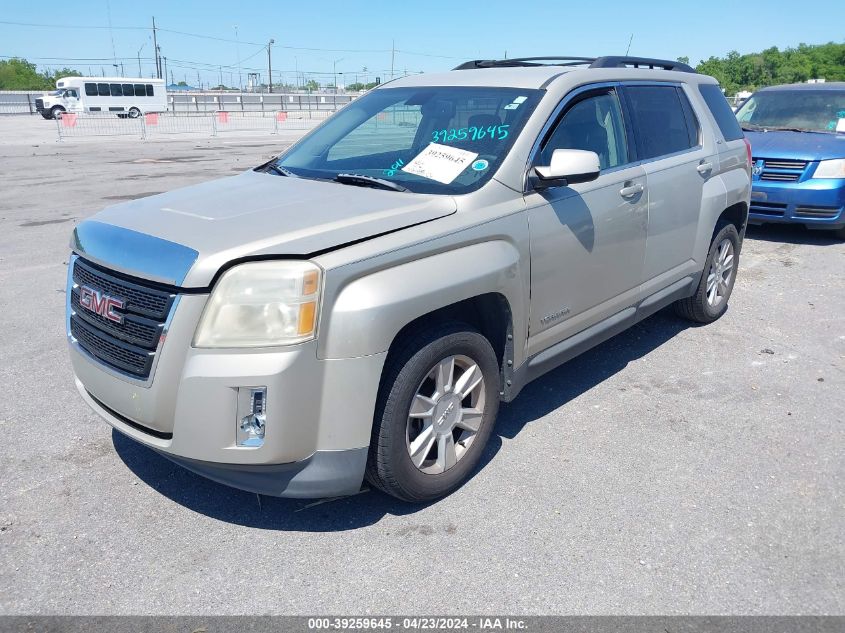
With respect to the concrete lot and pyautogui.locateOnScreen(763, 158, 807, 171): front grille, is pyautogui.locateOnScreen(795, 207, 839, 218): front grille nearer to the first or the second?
pyautogui.locateOnScreen(763, 158, 807, 171): front grille

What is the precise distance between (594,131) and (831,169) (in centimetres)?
563

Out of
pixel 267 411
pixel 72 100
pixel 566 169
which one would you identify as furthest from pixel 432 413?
pixel 72 100

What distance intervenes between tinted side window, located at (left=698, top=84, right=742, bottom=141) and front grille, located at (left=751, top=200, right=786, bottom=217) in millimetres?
3210

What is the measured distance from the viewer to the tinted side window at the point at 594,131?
12.6 ft

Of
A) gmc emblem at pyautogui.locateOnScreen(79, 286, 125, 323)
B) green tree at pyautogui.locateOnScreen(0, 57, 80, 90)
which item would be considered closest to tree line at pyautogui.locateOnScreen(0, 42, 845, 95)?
green tree at pyautogui.locateOnScreen(0, 57, 80, 90)

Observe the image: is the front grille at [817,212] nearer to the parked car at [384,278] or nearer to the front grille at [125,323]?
the parked car at [384,278]

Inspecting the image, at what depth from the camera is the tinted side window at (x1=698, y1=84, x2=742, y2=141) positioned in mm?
5484

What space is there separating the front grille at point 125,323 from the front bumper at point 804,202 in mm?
7946

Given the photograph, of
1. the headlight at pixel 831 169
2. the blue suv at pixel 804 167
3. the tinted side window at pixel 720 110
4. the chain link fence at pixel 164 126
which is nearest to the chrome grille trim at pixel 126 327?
the tinted side window at pixel 720 110

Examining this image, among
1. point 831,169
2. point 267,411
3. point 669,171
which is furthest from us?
point 831,169

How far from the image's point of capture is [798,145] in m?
8.60

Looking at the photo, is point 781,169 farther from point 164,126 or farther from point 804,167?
point 164,126

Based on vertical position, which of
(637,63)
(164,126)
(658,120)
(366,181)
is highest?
(637,63)

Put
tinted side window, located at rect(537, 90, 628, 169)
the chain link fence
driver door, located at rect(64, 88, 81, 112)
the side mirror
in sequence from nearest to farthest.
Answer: the side mirror
tinted side window, located at rect(537, 90, 628, 169)
the chain link fence
driver door, located at rect(64, 88, 81, 112)
